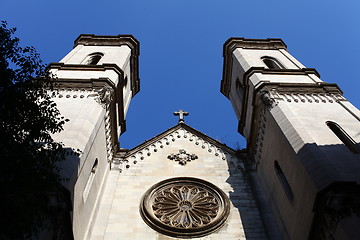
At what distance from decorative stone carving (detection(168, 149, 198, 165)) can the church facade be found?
53 mm

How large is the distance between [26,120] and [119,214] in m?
7.90

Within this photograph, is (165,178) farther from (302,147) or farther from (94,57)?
(94,57)

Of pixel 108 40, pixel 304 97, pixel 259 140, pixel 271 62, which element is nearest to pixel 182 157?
pixel 259 140

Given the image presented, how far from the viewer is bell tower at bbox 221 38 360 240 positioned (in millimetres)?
10531

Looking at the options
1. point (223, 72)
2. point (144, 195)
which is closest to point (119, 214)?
point (144, 195)

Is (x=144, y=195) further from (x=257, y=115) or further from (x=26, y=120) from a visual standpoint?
(x=26, y=120)

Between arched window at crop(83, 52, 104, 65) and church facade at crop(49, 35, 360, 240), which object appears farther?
arched window at crop(83, 52, 104, 65)

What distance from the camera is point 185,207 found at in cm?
1623

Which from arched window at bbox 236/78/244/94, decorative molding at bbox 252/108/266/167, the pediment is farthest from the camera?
arched window at bbox 236/78/244/94

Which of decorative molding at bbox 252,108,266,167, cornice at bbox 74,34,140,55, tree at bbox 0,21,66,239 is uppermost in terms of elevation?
cornice at bbox 74,34,140,55

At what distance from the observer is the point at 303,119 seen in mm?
15062

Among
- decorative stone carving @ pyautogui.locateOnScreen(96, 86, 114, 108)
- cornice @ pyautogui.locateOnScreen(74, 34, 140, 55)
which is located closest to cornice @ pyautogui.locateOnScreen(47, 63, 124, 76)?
decorative stone carving @ pyautogui.locateOnScreen(96, 86, 114, 108)

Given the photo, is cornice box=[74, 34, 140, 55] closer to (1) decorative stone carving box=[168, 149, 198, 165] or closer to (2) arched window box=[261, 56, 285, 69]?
(2) arched window box=[261, 56, 285, 69]

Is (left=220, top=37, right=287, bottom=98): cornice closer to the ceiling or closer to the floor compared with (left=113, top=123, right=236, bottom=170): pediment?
closer to the ceiling
